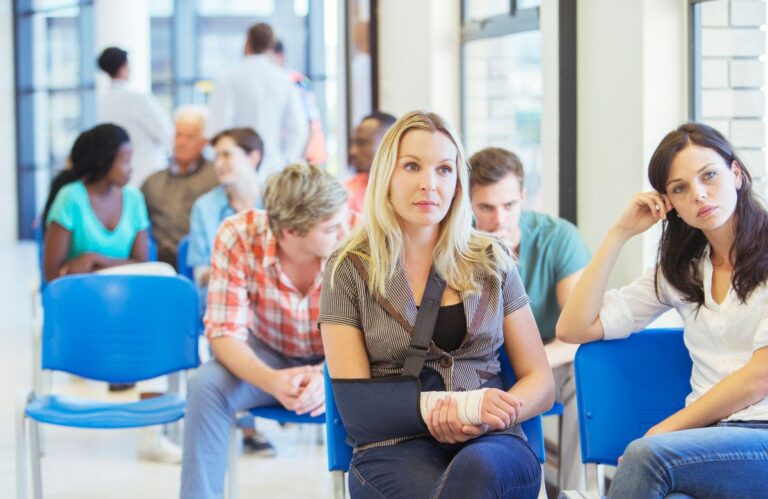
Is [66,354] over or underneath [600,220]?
underneath

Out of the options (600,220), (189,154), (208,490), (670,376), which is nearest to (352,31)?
(189,154)

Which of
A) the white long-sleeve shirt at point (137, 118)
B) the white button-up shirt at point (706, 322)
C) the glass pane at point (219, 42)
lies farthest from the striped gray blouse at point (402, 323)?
the glass pane at point (219, 42)

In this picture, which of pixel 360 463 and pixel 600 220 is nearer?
pixel 360 463

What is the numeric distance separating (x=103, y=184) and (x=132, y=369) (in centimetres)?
164

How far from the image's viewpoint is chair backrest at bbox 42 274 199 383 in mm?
3502

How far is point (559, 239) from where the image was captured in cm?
330

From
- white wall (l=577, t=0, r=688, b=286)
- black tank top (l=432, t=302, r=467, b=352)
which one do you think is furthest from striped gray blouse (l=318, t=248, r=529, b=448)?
white wall (l=577, t=0, r=688, b=286)

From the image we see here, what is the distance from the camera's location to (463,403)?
2.33 metres

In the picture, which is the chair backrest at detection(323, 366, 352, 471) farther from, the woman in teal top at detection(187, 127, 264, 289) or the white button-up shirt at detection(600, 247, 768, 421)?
the woman in teal top at detection(187, 127, 264, 289)

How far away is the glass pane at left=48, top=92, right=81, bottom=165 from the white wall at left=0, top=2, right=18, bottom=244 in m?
0.56

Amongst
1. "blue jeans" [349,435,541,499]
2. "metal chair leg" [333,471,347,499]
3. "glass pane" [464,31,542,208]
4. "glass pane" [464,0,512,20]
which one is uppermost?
"glass pane" [464,0,512,20]

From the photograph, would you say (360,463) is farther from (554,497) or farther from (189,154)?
(189,154)

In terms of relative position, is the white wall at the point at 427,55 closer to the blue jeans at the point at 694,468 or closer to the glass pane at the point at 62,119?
the blue jeans at the point at 694,468

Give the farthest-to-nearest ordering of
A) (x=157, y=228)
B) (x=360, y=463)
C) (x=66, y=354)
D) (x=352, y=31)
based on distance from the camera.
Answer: (x=352, y=31)
(x=157, y=228)
(x=66, y=354)
(x=360, y=463)
